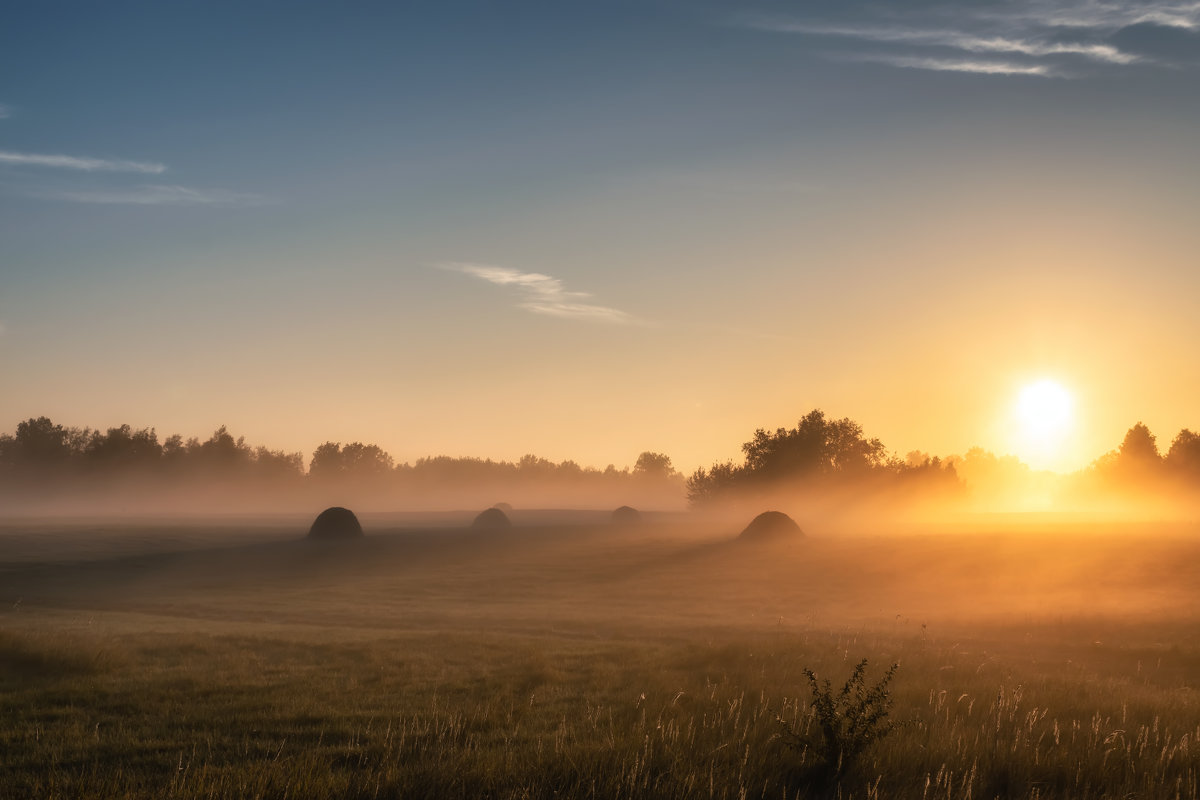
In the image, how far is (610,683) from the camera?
1599 cm

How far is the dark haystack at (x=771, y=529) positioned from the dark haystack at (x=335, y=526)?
37.2m

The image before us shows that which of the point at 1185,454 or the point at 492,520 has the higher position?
the point at 1185,454

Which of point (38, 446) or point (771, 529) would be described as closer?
point (771, 529)

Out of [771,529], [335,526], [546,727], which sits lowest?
[335,526]

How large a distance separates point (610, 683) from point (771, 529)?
5243 cm

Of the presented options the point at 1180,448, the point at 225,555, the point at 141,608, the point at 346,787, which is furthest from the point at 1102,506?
the point at 346,787

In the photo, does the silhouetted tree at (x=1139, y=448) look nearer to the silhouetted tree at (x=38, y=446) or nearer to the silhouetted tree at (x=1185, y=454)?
the silhouetted tree at (x=1185, y=454)

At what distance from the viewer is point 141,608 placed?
38156mm

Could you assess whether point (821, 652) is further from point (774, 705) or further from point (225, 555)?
point (225, 555)

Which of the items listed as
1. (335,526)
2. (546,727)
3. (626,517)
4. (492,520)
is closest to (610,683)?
(546,727)

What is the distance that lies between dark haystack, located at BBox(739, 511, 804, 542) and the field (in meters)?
15.6

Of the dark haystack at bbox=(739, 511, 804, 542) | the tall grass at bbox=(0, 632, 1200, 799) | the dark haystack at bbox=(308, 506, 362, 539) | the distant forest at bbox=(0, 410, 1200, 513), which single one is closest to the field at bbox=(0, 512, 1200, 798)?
the tall grass at bbox=(0, 632, 1200, 799)

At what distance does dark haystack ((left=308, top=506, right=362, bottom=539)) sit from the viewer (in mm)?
73625

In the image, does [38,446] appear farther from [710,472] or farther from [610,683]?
[610,683]
